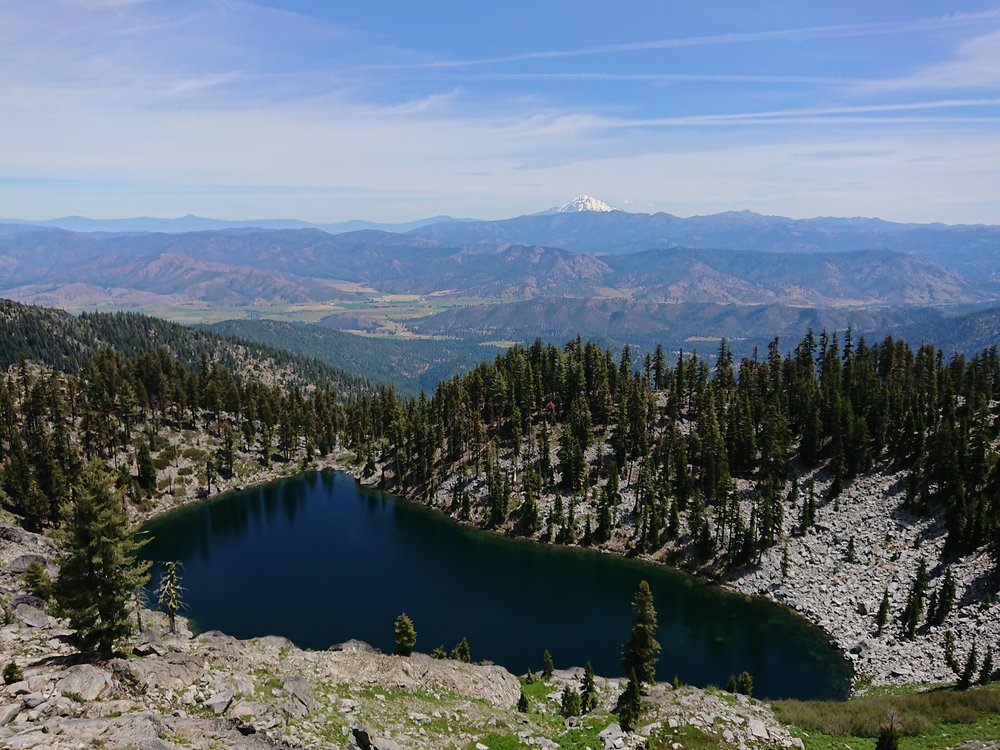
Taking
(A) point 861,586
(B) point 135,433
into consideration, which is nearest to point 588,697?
(A) point 861,586

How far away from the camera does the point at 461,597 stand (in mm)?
109500

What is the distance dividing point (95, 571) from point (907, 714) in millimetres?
68093

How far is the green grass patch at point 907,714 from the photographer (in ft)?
167

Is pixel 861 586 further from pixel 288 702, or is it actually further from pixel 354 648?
pixel 288 702

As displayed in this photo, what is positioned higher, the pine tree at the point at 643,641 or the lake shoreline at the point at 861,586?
the pine tree at the point at 643,641

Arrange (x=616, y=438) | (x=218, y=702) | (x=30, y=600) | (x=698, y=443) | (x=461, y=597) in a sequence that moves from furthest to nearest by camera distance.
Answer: (x=616, y=438)
(x=698, y=443)
(x=461, y=597)
(x=30, y=600)
(x=218, y=702)

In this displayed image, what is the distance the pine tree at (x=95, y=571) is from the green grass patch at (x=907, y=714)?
56.0m

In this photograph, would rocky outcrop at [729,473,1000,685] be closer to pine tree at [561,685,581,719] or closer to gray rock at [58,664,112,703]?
pine tree at [561,685,581,719]

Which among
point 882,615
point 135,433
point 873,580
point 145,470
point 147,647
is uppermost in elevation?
point 147,647

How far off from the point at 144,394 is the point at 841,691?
6764 inches

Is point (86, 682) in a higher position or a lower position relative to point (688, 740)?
higher

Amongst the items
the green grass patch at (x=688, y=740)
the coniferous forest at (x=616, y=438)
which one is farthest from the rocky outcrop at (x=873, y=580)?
the green grass patch at (x=688, y=740)

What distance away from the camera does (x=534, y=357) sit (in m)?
185

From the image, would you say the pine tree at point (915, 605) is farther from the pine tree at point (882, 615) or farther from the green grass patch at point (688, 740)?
the green grass patch at point (688, 740)
